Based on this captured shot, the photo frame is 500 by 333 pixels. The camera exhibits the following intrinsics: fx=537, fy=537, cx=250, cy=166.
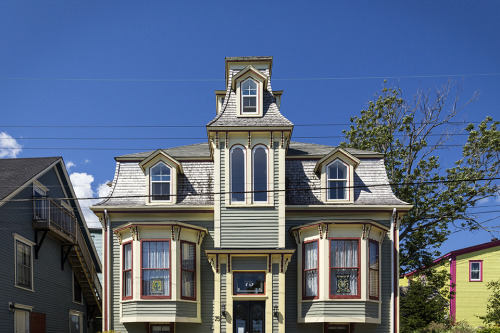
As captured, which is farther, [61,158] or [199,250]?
[61,158]

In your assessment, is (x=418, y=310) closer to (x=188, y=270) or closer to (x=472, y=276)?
(x=472, y=276)

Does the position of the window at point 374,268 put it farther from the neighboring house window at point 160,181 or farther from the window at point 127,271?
the window at point 127,271

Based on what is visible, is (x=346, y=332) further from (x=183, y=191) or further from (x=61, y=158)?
(x=61, y=158)

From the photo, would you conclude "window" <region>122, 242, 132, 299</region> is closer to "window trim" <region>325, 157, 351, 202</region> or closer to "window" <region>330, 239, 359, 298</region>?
"window" <region>330, 239, 359, 298</region>

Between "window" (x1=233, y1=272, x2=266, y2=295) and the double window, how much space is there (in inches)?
107

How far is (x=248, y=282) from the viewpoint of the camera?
1994 centimetres

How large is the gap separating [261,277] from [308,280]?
69.2 inches

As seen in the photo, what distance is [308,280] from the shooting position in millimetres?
19984

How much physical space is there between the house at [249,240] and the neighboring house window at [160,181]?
0.04 m

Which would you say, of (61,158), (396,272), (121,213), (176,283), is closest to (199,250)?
(176,283)

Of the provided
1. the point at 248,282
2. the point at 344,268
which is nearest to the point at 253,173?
the point at 248,282

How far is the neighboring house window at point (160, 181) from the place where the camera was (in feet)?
68.3

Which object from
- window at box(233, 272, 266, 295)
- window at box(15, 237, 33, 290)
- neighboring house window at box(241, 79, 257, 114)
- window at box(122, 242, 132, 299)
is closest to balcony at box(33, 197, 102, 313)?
window at box(15, 237, 33, 290)

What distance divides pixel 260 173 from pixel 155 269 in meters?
5.27
